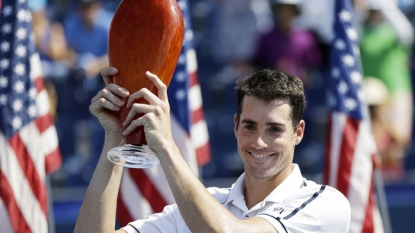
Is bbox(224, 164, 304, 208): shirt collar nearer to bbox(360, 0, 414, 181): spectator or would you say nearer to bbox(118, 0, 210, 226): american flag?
bbox(118, 0, 210, 226): american flag

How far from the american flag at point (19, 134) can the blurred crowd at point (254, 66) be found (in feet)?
9.11

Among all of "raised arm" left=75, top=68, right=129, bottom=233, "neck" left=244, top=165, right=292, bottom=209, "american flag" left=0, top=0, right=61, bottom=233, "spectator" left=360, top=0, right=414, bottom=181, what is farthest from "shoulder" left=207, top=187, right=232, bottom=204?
"spectator" left=360, top=0, right=414, bottom=181

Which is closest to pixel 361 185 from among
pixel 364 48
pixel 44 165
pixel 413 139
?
pixel 44 165

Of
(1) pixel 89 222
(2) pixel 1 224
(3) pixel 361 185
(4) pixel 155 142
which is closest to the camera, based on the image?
(4) pixel 155 142

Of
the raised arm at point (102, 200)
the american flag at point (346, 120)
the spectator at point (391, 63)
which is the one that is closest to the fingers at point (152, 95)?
the raised arm at point (102, 200)

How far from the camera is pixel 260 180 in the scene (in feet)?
12.0

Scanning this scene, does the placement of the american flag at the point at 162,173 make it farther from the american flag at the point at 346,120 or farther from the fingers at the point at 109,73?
the fingers at the point at 109,73

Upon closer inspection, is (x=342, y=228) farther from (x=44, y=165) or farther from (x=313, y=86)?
(x=313, y=86)

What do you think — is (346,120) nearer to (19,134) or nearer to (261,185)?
(19,134)

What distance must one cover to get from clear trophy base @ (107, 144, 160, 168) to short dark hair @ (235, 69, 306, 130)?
0.61 metres

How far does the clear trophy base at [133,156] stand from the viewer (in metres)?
3.06

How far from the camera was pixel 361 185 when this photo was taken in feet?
19.7

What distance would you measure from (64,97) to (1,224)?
3.43 m

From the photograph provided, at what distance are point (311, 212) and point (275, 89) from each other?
1.69ft
